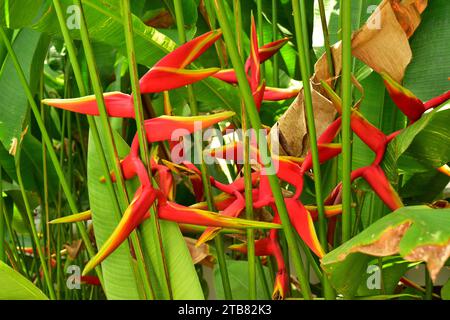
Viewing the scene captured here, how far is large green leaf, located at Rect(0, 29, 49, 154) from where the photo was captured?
0.66 meters

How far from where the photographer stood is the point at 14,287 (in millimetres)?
440

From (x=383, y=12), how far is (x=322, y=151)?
0.12 metres

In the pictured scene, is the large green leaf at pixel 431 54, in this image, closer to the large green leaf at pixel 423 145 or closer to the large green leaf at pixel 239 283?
the large green leaf at pixel 423 145

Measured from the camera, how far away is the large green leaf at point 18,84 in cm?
66

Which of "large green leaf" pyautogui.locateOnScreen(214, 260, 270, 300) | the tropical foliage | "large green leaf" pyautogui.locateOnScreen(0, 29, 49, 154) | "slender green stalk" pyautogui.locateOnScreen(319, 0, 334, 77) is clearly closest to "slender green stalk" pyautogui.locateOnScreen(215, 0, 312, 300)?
the tropical foliage

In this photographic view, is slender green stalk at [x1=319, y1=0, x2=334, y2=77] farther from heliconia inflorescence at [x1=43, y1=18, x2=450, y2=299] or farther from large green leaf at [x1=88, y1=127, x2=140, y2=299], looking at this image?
large green leaf at [x1=88, y1=127, x2=140, y2=299]

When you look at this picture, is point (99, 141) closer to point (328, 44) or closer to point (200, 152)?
point (200, 152)

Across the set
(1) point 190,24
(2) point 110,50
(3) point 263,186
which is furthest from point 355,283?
(2) point 110,50

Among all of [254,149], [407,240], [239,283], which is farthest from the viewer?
[239,283]

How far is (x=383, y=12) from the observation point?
0.47 metres

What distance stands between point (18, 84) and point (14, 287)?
0.30 metres

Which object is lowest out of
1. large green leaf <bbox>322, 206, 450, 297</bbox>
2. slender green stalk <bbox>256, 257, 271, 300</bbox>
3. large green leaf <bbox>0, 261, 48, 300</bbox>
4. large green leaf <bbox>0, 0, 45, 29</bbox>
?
slender green stalk <bbox>256, 257, 271, 300</bbox>

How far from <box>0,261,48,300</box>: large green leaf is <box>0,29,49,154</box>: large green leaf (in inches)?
9.3

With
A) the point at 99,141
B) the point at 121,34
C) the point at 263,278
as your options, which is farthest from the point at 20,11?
the point at 263,278
